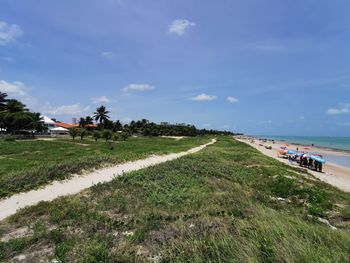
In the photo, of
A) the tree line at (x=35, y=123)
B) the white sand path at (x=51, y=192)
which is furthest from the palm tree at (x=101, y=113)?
the white sand path at (x=51, y=192)

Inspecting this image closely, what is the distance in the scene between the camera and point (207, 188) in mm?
11078

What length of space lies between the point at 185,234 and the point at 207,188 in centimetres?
577

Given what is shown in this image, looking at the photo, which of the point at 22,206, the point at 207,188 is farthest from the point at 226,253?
the point at 22,206

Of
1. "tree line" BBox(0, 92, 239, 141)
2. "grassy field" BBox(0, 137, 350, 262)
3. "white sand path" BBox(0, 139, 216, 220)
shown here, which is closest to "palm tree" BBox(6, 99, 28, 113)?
"tree line" BBox(0, 92, 239, 141)

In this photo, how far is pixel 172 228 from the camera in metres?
6.02

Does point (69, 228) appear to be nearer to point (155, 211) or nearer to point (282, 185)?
point (155, 211)

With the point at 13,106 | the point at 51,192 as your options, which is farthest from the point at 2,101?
the point at 51,192

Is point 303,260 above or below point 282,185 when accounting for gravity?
above

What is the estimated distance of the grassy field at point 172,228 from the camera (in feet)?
14.2

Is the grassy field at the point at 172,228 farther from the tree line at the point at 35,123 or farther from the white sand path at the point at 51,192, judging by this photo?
the tree line at the point at 35,123

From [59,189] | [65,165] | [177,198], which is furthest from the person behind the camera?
[65,165]

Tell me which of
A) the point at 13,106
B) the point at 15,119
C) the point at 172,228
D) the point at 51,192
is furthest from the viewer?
the point at 13,106

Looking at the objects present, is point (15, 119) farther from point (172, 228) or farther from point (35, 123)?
point (172, 228)

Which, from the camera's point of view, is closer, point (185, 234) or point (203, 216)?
point (185, 234)
